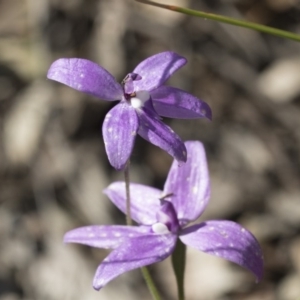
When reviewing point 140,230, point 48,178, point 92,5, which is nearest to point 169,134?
point 140,230

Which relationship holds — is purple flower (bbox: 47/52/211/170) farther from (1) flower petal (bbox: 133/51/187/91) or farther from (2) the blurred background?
(2) the blurred background

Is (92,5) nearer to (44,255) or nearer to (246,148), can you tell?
(246,148)

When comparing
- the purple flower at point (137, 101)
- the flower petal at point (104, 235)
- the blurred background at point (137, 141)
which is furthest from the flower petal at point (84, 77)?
the blurred background at point (137, 141)

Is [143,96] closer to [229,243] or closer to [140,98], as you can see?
[140,98]

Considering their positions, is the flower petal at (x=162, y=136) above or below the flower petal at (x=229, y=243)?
above

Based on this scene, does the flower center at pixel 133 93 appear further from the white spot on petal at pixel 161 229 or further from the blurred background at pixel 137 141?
the blurred background at pixel 137 141

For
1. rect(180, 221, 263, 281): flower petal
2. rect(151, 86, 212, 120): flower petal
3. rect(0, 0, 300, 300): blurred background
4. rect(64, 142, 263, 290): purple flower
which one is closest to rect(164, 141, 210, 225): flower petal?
rect(64, 142, 263, 290): purple flower

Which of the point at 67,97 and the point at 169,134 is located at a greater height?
the point at 169,134
